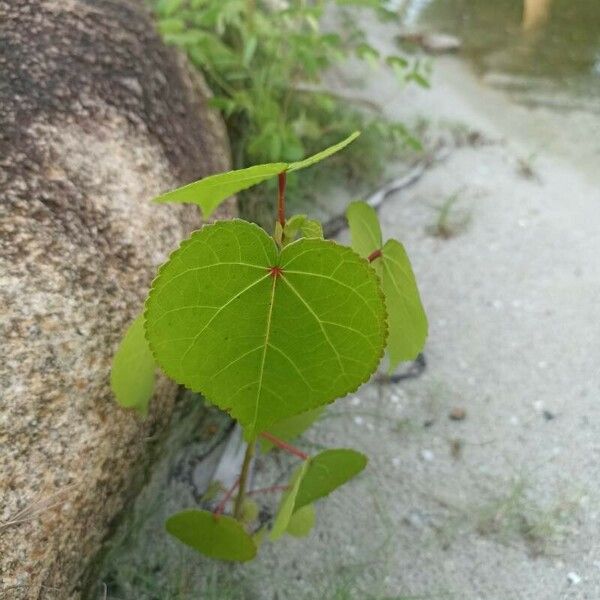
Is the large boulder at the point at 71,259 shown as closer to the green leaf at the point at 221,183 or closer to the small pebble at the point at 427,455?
the green leaf at the point at 221,183

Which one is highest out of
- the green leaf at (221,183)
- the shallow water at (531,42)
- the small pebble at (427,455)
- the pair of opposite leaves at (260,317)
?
the green leaf at (221,183)

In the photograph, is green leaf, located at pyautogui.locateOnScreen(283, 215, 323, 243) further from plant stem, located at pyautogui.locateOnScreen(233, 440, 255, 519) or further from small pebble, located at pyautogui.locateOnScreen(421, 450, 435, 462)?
small pebble, located at pyautogui.locateOnScreen(421, 450, 435, 462)

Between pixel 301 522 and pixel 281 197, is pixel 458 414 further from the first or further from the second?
pixel 281 197

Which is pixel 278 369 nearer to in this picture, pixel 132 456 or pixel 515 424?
pixel 132 456

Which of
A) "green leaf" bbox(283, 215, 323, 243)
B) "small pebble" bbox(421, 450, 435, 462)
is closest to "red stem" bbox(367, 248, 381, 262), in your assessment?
"green leaf" bbox(283, 215, 323, 243)

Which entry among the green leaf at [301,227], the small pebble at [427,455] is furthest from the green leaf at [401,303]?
the small pebble at [427,455]

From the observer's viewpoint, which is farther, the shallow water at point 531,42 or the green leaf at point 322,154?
the shallow water at point 531,42

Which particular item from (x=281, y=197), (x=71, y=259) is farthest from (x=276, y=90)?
(x=281, y=197)
